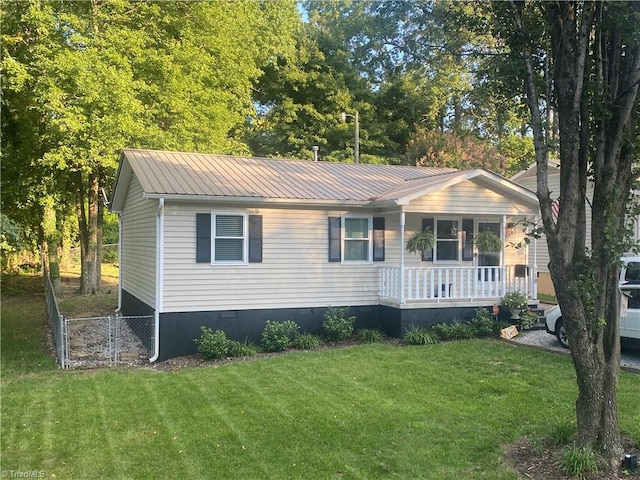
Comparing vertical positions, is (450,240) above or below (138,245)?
above

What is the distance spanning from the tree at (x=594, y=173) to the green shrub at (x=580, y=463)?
4.8 inches

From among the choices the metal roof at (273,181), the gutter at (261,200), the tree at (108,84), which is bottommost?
the gutter at (261,200)

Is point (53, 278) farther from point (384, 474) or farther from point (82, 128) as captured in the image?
point (384, 474)

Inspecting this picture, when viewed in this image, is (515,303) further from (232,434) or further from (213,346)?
(232,434)

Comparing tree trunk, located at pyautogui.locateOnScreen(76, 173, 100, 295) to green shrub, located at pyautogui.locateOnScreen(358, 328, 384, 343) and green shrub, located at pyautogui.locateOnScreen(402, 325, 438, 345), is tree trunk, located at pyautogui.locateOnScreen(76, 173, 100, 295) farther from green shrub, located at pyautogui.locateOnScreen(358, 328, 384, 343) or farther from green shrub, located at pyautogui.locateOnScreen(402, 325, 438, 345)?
green shrub, located at pyautogui.locateOnScreen(402, 325, 438, 345)

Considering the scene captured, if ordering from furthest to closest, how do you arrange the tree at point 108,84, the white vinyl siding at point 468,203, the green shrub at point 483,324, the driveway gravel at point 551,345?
the tree at point 108,84, the white vinyl siding at point 468,203, the green shrub at point 483,324, the driveway gravel at point 551,345

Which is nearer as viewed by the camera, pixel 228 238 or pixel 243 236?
pixel 228 238

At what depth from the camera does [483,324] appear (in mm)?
11586

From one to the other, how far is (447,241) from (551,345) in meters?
3.67

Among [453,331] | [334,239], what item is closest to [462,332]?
[453,331]

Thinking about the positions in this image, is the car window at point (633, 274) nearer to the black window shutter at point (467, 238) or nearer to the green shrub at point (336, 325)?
the black window shutter at point (467, 238)

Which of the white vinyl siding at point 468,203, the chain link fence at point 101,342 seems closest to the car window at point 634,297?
the white vinyl siding at point 468,203

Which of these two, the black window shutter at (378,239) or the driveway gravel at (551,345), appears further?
the black window shutter at (378,239)

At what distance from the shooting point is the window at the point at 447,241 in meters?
13.0
